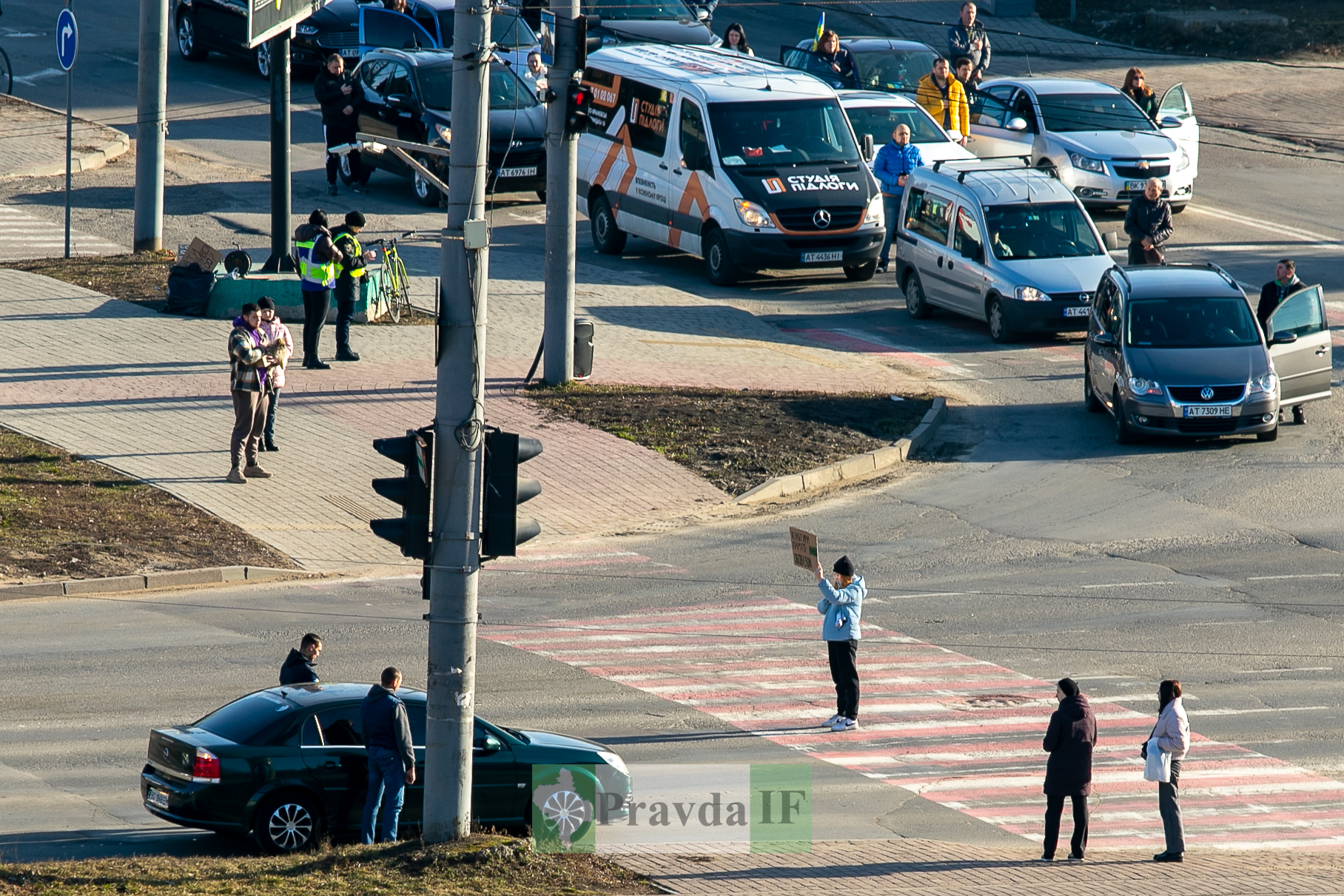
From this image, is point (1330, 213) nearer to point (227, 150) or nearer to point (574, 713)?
point (227, 150)

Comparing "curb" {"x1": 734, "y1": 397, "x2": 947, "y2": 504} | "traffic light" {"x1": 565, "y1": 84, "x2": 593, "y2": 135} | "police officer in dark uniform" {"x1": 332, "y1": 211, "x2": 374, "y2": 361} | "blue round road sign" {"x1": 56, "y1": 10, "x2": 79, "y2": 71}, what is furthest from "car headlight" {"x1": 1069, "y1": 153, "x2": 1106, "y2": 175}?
"blue round road sign" {"x1": 56, "y1": 10, "x2": 79, "y2": 71}

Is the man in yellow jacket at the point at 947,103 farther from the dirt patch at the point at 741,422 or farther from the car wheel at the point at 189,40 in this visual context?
the car wheel at the point at 189,40

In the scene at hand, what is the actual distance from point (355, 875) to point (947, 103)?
25.8 m

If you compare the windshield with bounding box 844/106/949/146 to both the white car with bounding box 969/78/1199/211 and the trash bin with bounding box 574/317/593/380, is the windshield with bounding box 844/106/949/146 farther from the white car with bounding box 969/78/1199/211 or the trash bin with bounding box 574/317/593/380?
the trash bin with bounding box 574/317/593/380

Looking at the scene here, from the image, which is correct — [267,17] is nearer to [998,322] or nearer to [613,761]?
[613,761]

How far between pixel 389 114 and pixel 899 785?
21.8 m

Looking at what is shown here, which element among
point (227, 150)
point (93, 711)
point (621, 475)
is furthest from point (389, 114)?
point (93, 711)

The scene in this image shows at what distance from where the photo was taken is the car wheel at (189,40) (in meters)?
40.1

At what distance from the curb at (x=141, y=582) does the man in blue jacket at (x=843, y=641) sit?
A: 604cm

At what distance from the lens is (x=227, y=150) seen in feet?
115

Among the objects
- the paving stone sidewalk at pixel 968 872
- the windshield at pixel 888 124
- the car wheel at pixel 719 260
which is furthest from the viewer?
the windshield at pixel 888 124

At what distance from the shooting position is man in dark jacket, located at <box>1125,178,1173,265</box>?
27109 millimetres

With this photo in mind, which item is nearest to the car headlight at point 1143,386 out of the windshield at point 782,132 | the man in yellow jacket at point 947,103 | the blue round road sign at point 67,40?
the windshield at point 782,132

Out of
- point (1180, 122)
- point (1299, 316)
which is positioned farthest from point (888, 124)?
point (1299, 316)
